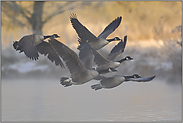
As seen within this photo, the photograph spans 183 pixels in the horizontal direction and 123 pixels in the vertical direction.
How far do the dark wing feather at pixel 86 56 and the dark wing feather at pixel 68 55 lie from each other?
20.8 inches

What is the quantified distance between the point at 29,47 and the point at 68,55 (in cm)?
71

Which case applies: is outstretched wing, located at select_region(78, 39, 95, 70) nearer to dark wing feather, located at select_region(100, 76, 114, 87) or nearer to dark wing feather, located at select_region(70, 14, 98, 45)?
dark wing feather, located at select_region(70, 14, 98, 45)

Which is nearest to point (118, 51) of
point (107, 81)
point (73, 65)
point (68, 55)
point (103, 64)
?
point (103, 64)

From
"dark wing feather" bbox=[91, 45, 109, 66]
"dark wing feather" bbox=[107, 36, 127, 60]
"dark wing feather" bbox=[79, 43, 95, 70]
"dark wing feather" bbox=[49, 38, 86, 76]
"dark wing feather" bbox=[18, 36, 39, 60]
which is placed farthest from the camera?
"dark wing feather" bbox=[107, 36, 127, 60]

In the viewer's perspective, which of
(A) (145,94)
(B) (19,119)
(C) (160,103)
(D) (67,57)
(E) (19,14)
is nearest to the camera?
(D) (67,57)

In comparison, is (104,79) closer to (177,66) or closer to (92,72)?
(92,72)

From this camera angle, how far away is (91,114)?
5.19m

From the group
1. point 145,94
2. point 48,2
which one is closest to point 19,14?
point 48,2

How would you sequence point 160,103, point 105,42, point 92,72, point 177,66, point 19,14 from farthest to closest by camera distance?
point 19,14, point 177,66, point 160,103, point 105,42, point 92,72

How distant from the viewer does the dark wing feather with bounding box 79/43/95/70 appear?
4840 millimetres

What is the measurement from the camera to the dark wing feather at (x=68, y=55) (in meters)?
4.05

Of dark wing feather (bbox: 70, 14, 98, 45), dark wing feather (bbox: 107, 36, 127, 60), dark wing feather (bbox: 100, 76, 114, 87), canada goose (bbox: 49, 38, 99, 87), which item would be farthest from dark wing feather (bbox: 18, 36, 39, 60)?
dark wing feather (bbox: 107, 36, 127, 60)

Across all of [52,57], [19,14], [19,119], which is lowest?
[19,119]

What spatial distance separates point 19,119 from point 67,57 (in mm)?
1474
